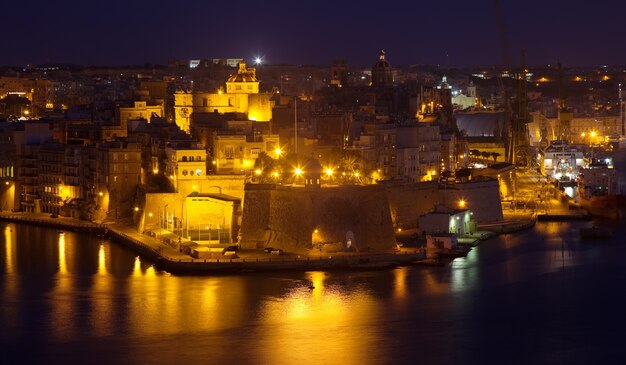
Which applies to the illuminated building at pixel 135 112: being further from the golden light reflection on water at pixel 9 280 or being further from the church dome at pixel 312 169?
the church dome at pixel 312 169

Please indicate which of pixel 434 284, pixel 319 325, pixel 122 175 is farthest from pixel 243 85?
pixel 319 325

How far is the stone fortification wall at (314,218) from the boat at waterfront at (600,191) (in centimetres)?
689

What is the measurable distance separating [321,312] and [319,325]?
0.59m

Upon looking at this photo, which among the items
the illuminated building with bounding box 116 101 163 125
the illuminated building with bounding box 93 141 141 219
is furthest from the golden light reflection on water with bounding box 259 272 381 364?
the illuminated building with bounding box 116 101 163 125

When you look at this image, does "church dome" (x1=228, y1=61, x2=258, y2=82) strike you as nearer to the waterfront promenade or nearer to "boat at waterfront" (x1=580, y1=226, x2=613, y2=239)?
the waterfront promenade

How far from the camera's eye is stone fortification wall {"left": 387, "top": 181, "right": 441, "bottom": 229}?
2169 centimetres

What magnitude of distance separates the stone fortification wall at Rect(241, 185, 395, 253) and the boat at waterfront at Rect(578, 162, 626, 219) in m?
6.89

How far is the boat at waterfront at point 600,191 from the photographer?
25.3m

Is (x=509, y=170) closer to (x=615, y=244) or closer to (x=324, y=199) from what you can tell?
(x=615, y=244)

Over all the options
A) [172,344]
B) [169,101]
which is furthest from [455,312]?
[169,101]

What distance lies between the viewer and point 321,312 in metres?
16.1

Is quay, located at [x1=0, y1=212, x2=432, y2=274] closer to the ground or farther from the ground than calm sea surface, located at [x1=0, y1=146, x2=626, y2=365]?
farther from the ground

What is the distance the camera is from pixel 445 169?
1048 inches

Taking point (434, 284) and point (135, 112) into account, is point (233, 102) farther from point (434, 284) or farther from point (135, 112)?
point (434, 284)
